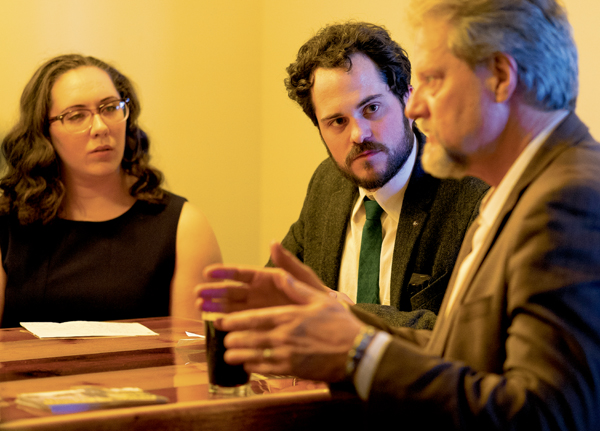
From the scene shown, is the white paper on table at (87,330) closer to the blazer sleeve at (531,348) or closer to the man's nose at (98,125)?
the man's nose at (98,125)

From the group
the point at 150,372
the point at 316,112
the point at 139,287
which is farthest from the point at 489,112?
the point at 139,287

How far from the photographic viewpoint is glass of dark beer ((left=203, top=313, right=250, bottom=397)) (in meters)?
1.00

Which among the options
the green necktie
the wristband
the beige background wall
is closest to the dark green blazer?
the green necktie

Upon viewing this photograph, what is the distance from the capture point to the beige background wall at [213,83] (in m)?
3.07

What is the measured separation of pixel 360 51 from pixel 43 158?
120cm

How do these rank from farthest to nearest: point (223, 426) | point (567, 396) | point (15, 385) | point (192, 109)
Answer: point (192, 109), point (15, 385), point (223, 426), point (567, 396)

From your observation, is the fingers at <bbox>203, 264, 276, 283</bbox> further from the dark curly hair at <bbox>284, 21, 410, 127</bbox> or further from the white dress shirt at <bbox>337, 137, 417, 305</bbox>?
the dark curly hair at <bbox>284, 21, 410, 127</bbox>

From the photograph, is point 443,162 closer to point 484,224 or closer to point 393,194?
point 484,224

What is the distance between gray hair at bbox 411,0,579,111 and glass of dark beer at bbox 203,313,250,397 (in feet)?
1.95

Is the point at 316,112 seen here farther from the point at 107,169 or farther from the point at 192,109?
the point at 192,109

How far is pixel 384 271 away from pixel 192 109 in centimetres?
188

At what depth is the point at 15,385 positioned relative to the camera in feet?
3.52

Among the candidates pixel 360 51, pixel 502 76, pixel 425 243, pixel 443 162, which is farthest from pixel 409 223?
pixel 502 76

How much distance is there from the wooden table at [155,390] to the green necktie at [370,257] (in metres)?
0.66
